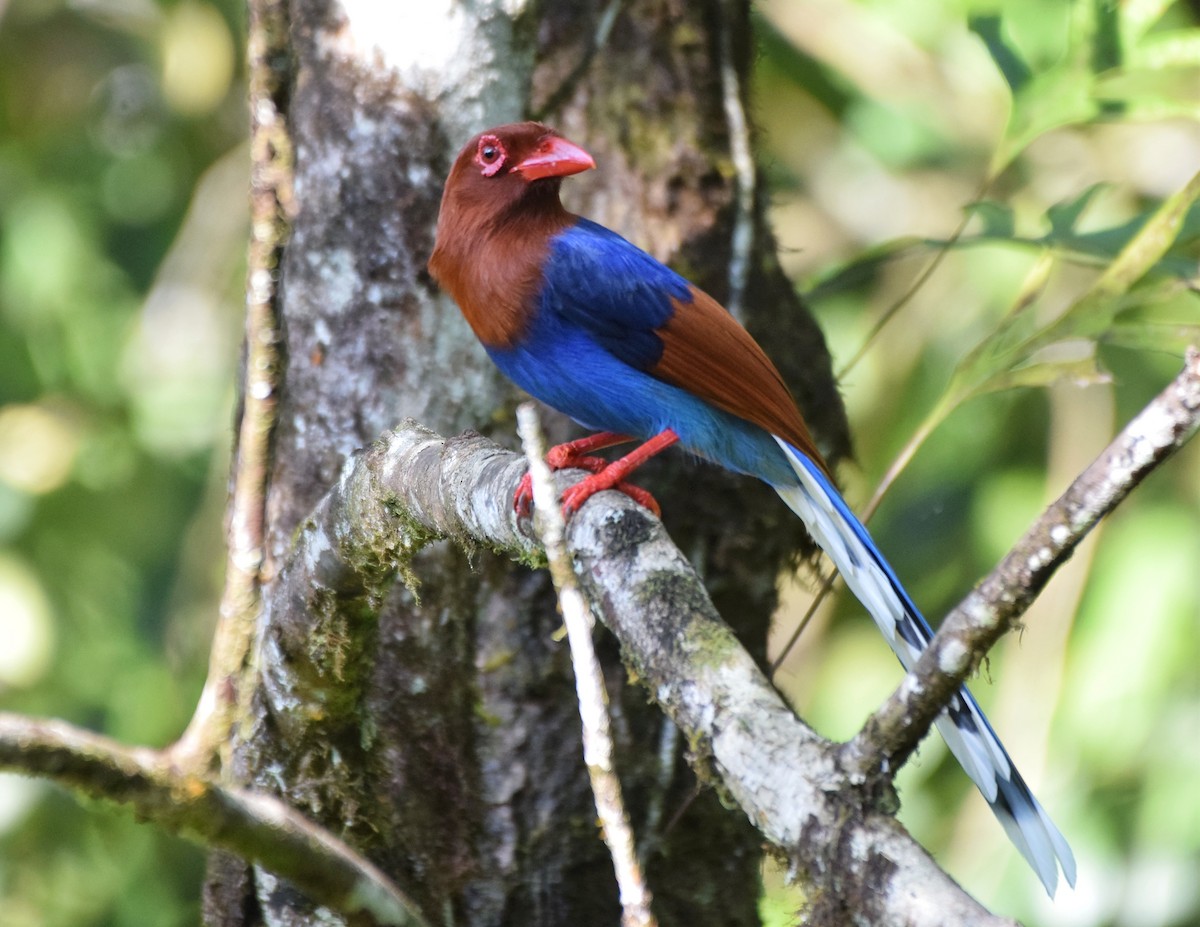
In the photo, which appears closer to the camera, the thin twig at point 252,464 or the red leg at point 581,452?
the red leg at point 581,452

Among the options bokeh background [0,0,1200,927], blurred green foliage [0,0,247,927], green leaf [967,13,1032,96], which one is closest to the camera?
green leaf [967,13,1032,96]

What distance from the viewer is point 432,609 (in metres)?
3.02

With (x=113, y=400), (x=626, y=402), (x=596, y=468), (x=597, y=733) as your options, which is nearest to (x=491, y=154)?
(x=626, y=402)

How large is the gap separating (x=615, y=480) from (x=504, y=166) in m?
0.81

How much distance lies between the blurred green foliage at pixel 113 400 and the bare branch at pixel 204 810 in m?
2.63

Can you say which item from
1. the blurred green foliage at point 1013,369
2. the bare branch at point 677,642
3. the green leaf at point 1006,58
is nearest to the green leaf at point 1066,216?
the blurred green foliage at point 1013,369

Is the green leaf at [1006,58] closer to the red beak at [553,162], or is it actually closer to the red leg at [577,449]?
the red beak at [553,162]

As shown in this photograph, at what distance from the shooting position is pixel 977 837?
491cm

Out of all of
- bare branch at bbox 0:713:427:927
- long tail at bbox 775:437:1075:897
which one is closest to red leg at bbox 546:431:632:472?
long tail at bbox 775:437:1075:897

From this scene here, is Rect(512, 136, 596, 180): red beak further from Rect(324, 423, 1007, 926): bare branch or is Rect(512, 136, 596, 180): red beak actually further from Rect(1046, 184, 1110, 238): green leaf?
Rect(1046, 184, 1110, 238): green leaf

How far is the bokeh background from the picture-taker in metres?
4.45

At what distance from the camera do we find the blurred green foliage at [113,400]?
4.79 m

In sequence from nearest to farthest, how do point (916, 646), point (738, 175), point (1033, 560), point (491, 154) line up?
point (1033, 560), point (916, 646), point (491, 154), point (738, 175)

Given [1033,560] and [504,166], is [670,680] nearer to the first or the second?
[1033,560]
